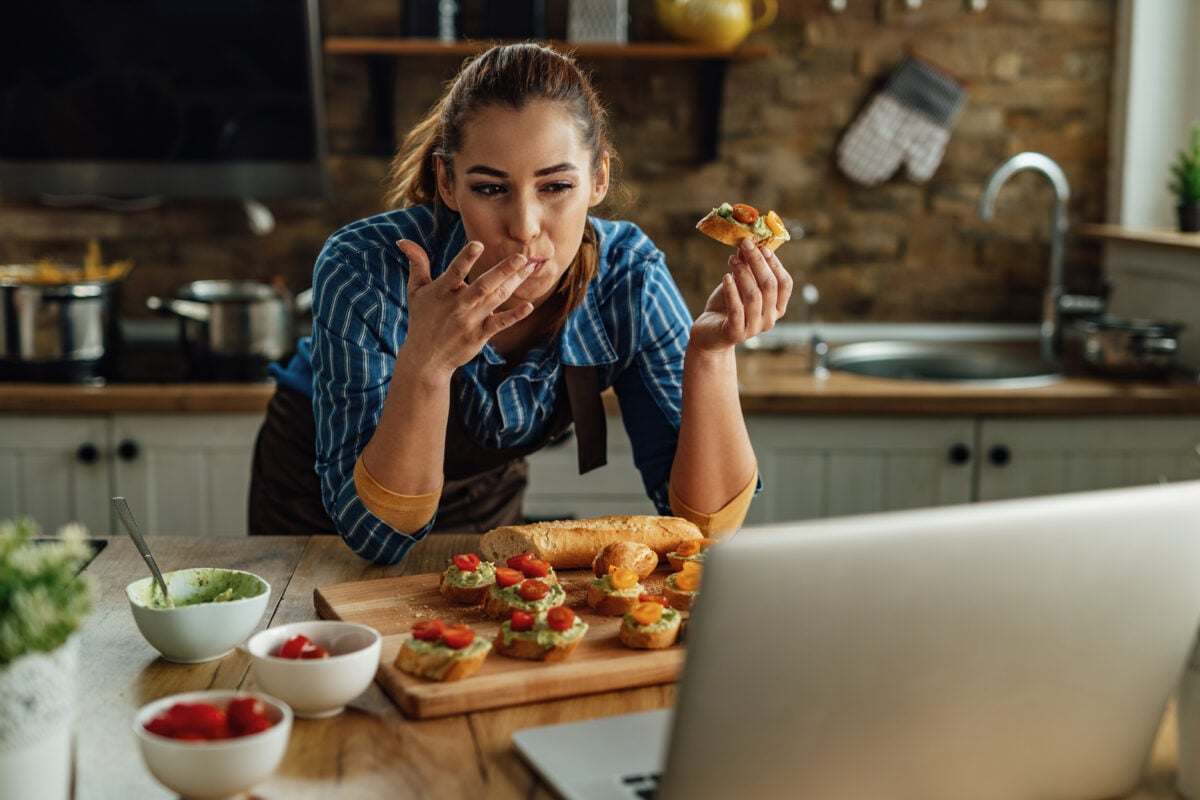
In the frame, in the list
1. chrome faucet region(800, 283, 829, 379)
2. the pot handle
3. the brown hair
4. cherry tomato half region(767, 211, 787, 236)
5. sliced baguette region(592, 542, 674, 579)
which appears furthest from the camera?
chrome faucet region(800, 283, 829, 379)

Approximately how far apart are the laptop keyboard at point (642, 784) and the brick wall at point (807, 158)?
2591 mm

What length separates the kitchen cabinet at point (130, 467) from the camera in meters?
2.91

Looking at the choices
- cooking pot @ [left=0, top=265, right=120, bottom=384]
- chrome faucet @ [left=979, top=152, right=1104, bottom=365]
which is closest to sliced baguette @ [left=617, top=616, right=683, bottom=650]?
cooking pot @ [left=0, top=265, right=120, bottom=384]

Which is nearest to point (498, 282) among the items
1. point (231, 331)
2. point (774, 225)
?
point (774, 225)

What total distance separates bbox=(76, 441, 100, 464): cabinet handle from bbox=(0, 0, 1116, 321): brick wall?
2.21 feet

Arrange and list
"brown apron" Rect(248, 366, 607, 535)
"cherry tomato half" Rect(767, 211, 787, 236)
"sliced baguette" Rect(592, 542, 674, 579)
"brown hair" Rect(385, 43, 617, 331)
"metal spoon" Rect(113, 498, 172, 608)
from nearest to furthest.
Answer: "metal spoon" Rect(113, 498, 172, 608) < "sliced baguette" Rect(592, 542, 674, 579) < "brown hair" Rect(385, 43, 617, 331) < "cherry tomato half" Rect(767, 211, 787, 236) < "brown apron" Rect(248, 366, 607, 535)

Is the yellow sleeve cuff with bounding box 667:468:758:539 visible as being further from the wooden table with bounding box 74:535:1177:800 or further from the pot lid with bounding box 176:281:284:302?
→ the pot lid with bounding box 176:281:284:302

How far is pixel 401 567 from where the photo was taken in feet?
5.35

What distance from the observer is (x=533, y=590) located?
4.46 ft

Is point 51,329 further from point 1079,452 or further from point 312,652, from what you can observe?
point 1079,452

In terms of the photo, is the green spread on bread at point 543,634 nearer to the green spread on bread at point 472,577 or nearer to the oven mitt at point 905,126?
the green spread on bread at point 472,577

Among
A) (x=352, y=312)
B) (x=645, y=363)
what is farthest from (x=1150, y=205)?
(x=352, y=312)

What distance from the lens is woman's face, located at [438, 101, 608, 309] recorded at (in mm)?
1671

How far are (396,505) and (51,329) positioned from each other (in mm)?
1668
